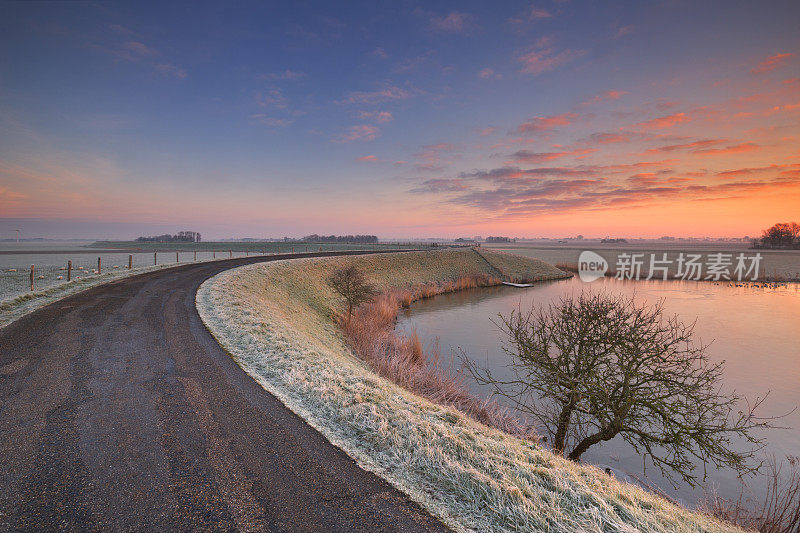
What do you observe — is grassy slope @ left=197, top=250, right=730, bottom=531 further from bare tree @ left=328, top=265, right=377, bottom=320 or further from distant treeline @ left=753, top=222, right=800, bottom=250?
distant treeline @ left=753, top=222, right=800, bottom=250

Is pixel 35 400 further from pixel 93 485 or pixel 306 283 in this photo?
pixel 306 283

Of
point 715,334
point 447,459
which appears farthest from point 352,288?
point 715,334

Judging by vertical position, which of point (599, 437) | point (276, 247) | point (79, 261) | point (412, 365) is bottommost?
point (412, 365)

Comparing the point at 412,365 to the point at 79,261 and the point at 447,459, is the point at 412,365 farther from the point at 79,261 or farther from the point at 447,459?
the point at 79,261

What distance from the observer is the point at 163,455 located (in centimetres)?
503

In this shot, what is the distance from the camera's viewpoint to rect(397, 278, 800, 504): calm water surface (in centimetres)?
1105

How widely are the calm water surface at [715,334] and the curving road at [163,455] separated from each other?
9.87m

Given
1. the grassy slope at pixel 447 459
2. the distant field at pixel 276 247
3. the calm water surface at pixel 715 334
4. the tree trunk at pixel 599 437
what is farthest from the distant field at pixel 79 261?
the calm water surface at pixel 715 334

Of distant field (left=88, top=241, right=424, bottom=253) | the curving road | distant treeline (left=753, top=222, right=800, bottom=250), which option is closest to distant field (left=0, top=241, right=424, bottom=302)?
distant field (left=88, top=241, right=424, bottom=253)

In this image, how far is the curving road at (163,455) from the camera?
387 cm

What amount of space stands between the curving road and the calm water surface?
987 centimetres

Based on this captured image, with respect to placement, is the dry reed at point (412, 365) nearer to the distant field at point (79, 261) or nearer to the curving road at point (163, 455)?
the curving road at point (163, 455)

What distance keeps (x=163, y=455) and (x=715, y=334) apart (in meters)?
34.9

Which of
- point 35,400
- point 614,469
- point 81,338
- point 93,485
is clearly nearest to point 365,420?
point 93,485
